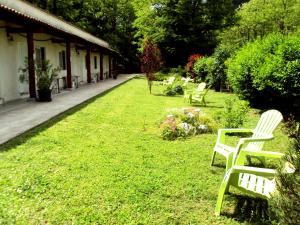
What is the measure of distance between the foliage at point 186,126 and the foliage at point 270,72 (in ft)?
7.76

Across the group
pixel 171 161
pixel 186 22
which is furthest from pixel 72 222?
pixel 186 22

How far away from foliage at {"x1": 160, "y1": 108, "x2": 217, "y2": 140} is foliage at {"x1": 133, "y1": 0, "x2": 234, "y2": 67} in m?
29.3

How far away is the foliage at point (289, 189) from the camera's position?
231 centimetres

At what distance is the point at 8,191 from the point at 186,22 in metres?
34.9

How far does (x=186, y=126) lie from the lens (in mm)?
7781

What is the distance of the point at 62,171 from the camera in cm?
508

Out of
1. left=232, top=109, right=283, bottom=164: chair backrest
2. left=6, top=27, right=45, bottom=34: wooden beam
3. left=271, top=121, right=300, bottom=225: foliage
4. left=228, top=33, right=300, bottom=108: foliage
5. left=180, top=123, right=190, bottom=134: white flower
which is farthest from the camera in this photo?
left=6, top=27, right=45, bottom=34: wooden beam

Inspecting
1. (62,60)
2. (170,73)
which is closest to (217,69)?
(62,60)

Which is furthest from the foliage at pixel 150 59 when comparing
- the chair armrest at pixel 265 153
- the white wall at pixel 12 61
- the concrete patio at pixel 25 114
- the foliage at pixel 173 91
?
the chair armrest at pixel 265 153

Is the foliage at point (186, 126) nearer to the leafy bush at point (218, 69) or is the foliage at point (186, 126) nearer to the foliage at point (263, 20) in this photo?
the leafy bush at point (218, 69)

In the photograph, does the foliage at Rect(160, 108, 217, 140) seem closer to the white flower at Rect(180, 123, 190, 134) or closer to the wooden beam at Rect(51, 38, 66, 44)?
the white flower at Rect(180, 123, 190, 134)

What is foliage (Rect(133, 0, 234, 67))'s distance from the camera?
3688 centimetres

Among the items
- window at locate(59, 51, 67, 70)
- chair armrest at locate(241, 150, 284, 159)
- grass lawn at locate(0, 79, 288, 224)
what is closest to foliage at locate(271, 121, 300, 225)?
grass lawn at locate(0, 79, 288, 224)

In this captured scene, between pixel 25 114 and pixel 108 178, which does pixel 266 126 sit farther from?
pixel 25 114
